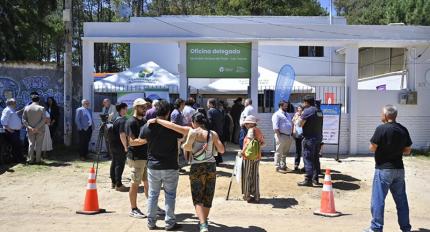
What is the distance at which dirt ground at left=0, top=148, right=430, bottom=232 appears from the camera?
7.63 metres

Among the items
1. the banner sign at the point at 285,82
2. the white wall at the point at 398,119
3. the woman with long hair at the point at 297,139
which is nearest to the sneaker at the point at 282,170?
the woman with long hair at the point at 297,139

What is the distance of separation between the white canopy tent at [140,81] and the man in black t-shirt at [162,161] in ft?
29.0

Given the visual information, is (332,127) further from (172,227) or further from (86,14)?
(86,14)

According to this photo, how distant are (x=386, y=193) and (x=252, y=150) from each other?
2.69 meters

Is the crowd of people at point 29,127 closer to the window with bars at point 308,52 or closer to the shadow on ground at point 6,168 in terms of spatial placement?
the shadow on ground at point 6,168

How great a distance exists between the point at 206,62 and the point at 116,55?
34766 millimetres

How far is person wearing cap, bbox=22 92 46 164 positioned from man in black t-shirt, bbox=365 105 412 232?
8972 mm

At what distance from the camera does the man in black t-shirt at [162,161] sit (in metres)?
7.03

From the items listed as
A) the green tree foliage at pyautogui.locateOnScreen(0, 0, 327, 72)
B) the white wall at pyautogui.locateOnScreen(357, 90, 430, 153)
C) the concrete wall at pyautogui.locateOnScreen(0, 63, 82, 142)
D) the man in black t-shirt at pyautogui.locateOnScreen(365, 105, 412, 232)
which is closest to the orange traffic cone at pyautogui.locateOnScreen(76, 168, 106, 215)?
the man in black t-shirt at pyautogui.locateOnScreen(365, 105, 412, 232)

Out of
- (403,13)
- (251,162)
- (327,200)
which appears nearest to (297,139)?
(251,162)

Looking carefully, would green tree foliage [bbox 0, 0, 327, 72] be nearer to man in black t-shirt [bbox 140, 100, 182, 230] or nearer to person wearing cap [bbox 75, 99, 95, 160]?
person wearing cap [bbox 75, 99, 95, 160]

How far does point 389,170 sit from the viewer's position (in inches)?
273

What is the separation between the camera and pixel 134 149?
26.7 ft

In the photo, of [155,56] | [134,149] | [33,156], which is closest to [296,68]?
[155,56]
